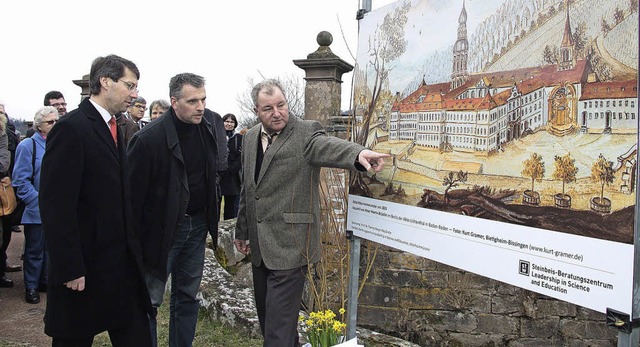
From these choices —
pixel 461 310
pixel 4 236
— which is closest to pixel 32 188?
pixel 4 236

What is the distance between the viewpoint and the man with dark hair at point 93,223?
2404mm

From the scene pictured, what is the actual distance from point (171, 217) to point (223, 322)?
146cm

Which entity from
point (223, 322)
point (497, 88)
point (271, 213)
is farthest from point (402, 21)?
point (223, 322)

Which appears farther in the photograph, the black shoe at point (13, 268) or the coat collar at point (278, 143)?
the black shoe at point (13, 268)

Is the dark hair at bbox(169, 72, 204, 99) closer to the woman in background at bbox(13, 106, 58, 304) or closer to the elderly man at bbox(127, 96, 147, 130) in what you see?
the woman in background at bbox(13, 106, 58, 304)

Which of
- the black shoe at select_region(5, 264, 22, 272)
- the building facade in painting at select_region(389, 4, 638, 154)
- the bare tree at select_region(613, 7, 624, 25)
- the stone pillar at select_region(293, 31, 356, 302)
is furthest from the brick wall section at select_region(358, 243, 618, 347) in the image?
the black shoe at select_region(5, 264, 22, 272)

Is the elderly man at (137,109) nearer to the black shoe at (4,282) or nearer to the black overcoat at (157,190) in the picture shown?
the black shoe at (4,282)

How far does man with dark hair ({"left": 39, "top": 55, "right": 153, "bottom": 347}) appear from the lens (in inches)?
94.7

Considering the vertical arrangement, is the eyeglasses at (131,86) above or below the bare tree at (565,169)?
above

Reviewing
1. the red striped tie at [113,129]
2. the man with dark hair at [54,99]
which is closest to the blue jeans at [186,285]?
the red striped tie at [113,129]

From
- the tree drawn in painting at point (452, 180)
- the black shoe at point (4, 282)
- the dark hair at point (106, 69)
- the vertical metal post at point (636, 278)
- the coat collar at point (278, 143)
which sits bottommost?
the black shoe at point (4, 282)

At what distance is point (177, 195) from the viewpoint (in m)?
3.14

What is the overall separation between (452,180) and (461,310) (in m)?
3.21

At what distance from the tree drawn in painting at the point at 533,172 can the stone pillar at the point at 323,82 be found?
341 cm
